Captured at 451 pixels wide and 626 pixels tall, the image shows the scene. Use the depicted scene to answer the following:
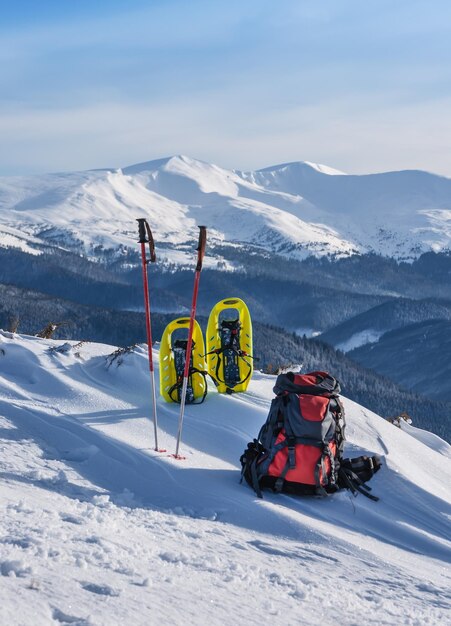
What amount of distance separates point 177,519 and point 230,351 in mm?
5132

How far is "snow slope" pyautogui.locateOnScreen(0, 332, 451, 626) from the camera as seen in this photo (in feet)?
15.5

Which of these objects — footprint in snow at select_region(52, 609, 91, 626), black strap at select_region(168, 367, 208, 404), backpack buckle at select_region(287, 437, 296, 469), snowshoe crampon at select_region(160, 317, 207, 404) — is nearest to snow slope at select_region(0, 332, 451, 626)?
footprint in snow at select_region(52, 609, 91, 626)

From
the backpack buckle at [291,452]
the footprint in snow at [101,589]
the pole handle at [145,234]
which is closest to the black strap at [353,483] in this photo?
the backpack buckle at [291,452]

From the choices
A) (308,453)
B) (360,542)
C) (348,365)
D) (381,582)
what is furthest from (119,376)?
(348,365)

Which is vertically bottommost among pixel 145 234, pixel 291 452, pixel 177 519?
pixel 177 519

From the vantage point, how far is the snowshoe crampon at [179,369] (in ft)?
35.0

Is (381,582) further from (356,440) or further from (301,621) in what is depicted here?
(356,440)

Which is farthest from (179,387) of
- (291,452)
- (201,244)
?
(291,452)

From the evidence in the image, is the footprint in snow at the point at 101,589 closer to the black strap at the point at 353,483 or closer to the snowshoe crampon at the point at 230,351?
the black strap at the point at 353,483

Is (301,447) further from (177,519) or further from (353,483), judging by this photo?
(177,519)

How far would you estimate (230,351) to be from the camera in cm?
1166

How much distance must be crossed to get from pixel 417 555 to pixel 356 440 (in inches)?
107

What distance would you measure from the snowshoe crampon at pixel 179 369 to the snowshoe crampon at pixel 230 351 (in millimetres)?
302

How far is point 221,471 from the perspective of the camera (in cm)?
838
